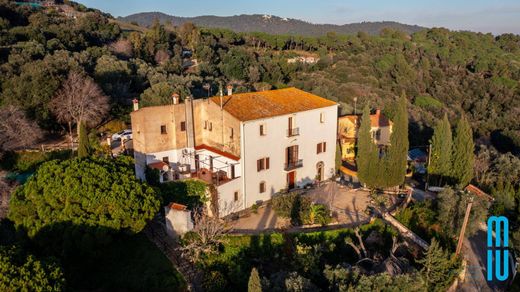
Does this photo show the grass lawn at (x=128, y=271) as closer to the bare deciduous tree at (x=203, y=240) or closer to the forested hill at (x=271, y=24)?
the bare deciduous tree at (x=203, y=240)

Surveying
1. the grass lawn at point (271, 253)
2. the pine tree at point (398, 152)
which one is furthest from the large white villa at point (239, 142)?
the pine tree at point (398, 152)

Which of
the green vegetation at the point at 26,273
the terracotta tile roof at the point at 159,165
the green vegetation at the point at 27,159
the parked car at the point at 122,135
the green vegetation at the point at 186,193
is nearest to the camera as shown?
the green vegetation at the point at 26,273

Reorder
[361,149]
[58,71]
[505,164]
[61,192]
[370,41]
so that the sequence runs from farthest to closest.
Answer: [370,41] < [58,71] < [505,164] < [361,149] < [61,192]

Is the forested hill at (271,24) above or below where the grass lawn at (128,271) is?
above

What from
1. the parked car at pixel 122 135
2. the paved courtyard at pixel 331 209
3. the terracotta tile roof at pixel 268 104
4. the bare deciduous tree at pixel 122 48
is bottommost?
the paved courtyard at pixel 331 209

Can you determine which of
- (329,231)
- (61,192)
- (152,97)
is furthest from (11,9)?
(329,231)

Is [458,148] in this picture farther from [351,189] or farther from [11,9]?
[11,9]

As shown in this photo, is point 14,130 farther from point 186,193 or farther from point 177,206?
point 177,206
